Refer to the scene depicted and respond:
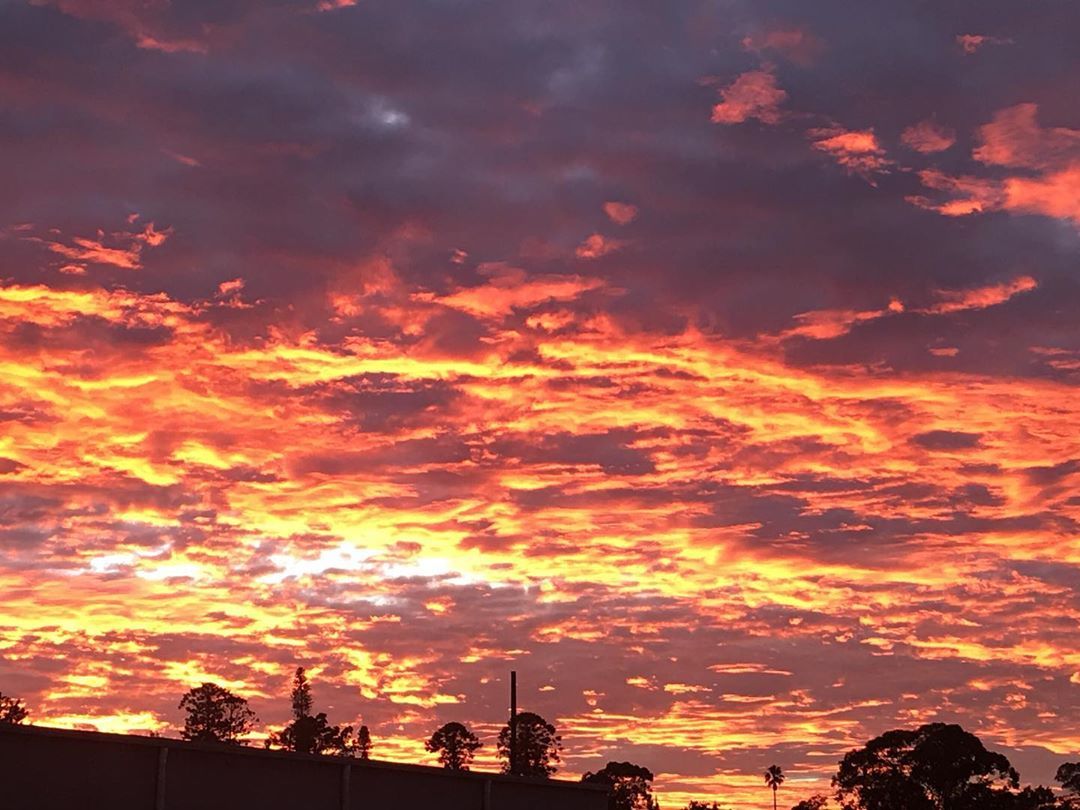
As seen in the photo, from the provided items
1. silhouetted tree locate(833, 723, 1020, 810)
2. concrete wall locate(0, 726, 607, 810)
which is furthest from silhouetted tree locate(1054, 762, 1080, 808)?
concrete wall locate(0, 726, 607, 810)

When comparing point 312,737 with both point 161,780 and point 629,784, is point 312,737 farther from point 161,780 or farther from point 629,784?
point 161,780

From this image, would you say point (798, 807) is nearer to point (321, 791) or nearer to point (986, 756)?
point (986, 756)

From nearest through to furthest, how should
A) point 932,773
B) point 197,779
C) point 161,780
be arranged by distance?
point 161,780 < point 197,779 < point 932,773

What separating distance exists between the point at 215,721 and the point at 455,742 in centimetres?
2577

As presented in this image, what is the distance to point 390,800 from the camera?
36.3 meters

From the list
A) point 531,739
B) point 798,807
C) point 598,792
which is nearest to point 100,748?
point 598,792

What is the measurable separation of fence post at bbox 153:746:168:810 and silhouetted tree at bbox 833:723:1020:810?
97975 mm

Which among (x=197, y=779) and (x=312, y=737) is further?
(x=312, y=737)

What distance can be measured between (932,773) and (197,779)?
98.2 metres

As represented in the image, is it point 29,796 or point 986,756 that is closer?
point 29,796

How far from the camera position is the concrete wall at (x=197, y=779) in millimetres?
28953

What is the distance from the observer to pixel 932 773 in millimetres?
118250

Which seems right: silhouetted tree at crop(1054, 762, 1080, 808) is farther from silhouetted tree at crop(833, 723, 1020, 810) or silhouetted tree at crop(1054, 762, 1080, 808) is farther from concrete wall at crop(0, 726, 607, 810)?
concrete wall at crop(0, 726, 607, 810)

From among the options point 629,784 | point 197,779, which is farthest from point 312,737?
point 197,779
